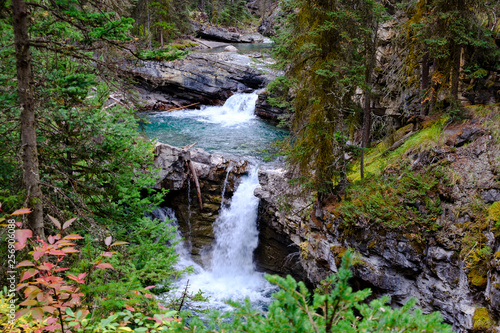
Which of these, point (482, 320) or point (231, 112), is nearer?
point (482, 320)

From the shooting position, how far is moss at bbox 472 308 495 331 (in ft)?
17.2

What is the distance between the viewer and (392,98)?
37.6ft

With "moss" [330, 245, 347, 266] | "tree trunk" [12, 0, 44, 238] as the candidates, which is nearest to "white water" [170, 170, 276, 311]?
"moss" [330, 245, 347, 266]

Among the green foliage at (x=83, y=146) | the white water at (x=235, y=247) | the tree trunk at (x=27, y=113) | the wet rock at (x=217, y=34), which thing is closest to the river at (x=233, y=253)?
the white water at (x=235, y=247)

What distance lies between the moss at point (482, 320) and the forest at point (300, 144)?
3 centimetres

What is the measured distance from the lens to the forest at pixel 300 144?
349cm

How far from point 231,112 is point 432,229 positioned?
2097cm

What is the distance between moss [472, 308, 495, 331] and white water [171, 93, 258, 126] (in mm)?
20325

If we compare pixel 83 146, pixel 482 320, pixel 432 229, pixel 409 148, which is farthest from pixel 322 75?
pixel 482 320

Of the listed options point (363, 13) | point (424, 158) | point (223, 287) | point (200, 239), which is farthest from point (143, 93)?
point (424, 158)

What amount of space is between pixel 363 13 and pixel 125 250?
8313mm

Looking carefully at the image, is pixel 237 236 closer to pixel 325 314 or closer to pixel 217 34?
pixel 325 314

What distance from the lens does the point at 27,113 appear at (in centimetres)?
324

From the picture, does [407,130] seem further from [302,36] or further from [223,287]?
[223,287]
